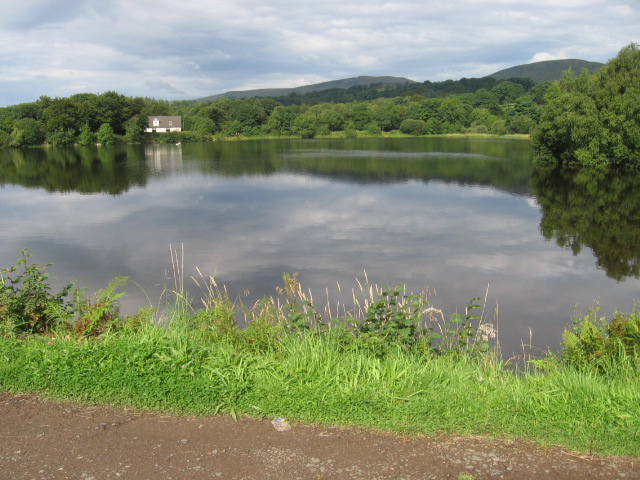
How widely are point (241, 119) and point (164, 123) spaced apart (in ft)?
49.1

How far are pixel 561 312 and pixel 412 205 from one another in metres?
13.2

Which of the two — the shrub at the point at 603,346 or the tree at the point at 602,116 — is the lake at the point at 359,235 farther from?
the tree at the point at 602,116

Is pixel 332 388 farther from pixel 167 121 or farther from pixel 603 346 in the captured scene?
pixel 167 121

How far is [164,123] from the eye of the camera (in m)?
102

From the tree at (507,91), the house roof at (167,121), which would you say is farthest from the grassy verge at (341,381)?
the tree at (507,91)

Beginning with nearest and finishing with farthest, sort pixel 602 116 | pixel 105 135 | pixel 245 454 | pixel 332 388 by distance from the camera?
pixel 245 454 → pixel 332 388 → pixel 602 116 → pixel 105 135

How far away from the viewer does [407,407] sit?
438 cm

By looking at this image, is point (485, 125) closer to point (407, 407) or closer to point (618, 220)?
point (618, 220)

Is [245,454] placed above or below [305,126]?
below

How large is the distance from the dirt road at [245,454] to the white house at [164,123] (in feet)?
333

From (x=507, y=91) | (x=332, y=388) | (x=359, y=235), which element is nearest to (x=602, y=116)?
(x=359, y=235)

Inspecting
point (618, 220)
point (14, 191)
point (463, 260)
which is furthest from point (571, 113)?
point (14, 191)

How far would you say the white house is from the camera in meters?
101

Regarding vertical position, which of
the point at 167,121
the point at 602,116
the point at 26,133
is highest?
the point at 167,121
